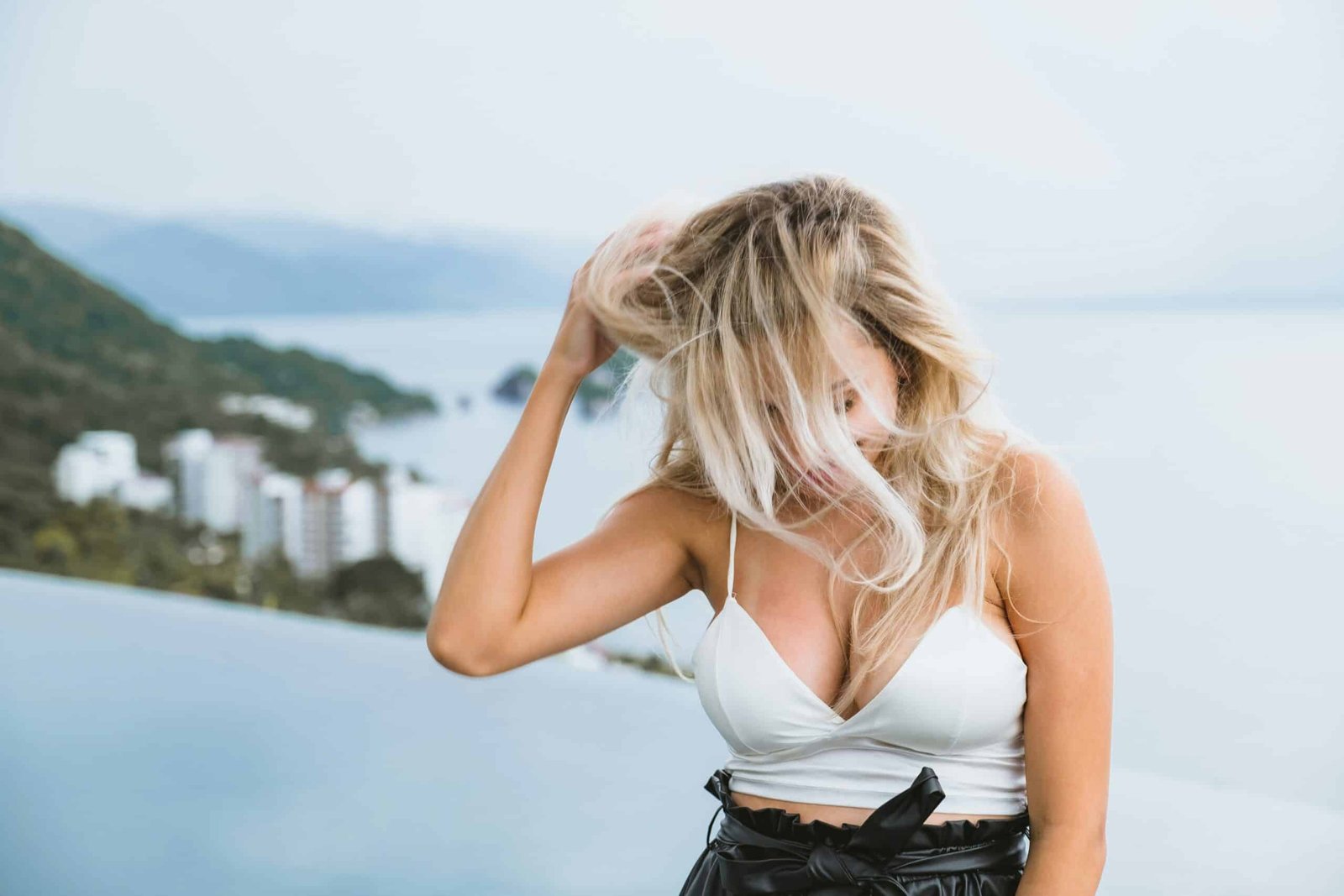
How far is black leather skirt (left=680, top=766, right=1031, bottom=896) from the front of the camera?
121 centimetres

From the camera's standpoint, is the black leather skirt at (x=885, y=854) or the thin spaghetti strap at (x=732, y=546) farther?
the thin spaghetti strap at (x=732, y=546)

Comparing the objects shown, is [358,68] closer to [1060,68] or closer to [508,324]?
[508,324]

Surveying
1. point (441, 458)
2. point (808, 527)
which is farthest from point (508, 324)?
point (808, 527)

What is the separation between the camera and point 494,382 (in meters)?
7.21

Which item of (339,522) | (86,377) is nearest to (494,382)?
(339,522)

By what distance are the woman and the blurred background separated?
0.76 feet

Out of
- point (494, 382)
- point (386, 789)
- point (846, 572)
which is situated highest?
point (846, 572)

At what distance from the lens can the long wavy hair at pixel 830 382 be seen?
127 centimetres

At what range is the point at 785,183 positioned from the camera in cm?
135

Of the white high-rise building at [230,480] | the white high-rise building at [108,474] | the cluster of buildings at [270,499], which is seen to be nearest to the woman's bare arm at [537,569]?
the cluster of buildings at [270,499]

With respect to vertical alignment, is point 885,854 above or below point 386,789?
above

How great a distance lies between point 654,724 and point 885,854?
4137 millimetres

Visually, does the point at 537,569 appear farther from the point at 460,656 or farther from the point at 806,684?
the point at 806,684

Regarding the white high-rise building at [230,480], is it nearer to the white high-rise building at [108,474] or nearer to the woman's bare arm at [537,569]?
the white high-rise building at [108,474]
